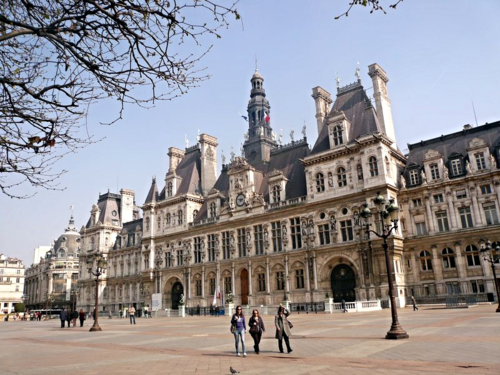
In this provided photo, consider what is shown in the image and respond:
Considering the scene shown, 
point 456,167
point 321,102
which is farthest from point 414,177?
point 321,102

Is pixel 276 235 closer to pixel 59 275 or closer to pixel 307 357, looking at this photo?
pixel 307 357

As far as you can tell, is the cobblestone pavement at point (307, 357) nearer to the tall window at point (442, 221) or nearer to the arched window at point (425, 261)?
the arched window at point (425, 261)

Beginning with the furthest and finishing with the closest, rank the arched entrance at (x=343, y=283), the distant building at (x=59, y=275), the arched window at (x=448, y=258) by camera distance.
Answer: the distant building at (x=59, y=275) < the arched entrance at (x=343, y=283) < the arched window at (x=448, y=258)

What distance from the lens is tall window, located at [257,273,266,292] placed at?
4678 centimetres

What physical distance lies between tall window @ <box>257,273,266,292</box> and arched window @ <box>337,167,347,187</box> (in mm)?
13322

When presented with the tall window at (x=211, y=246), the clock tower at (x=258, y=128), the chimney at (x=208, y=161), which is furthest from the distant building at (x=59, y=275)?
the clock tower at (x=258, y=128)

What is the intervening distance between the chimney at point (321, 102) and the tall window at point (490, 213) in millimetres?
20975

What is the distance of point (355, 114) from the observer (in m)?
45.5

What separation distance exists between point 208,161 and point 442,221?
34.9 meters

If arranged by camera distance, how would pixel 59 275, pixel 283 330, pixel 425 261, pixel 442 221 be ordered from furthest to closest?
1. pixel 59 275
2. pixel 425 261
3. pixel 442 221
4. pixel 283 330

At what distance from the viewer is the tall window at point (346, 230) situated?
40.8 metres

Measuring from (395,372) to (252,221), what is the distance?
131 feet

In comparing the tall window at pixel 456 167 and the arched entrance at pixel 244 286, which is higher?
the tall window at pixel 456 167

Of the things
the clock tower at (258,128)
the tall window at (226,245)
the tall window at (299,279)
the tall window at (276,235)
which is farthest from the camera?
the clock tower at (258,128)
